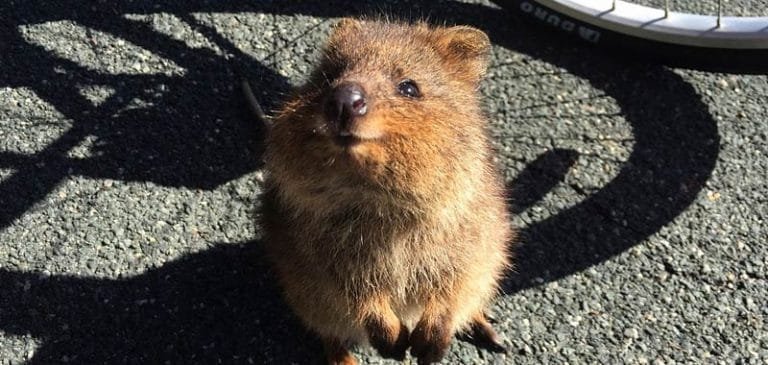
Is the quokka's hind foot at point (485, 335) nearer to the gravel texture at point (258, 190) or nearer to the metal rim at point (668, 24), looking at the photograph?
the gravel texture at point (258, 190)

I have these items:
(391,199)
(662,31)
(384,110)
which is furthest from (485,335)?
(662,31)

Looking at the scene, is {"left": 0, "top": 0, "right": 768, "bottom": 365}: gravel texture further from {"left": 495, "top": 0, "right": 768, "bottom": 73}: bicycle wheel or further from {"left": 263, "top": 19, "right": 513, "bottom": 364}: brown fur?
{"left": 263, "top": 19, "right": 513, "bottom": 364}: brown fur

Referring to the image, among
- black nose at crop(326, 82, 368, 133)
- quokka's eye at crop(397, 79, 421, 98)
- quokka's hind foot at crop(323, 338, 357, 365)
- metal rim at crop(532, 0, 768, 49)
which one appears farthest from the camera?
metal rim at crop(532, 0, 768, 49)

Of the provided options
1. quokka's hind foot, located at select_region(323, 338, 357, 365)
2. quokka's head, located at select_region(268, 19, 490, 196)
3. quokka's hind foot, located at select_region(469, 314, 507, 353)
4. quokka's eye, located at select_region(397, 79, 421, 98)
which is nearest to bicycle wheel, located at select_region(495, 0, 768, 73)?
quokka's head, located at select_region(268, 19, 490, 196)

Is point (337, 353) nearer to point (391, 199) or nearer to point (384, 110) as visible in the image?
point (391, 199)

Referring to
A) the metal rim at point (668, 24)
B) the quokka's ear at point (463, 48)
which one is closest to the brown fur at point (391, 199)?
the quokka's ear at point (463, 48)
